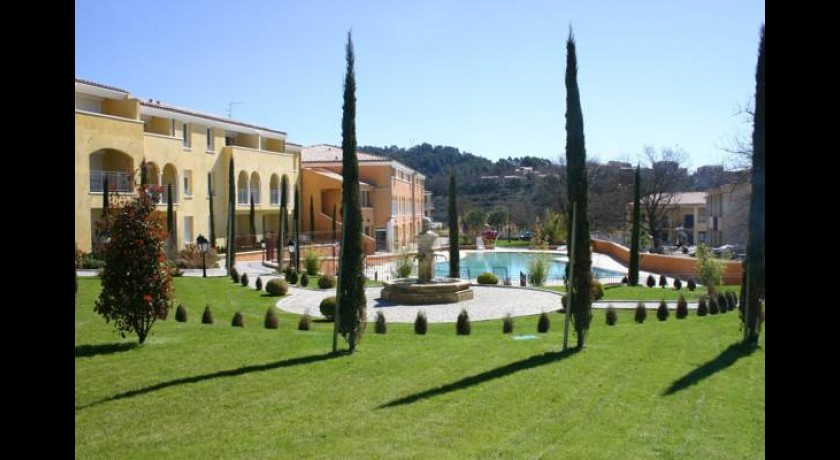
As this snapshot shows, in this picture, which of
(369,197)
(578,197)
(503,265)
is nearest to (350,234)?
(578,197)

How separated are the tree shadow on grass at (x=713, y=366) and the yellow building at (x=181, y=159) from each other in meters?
21.9

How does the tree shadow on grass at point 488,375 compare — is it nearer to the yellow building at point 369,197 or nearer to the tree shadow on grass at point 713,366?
the tree shadow on grass at point 713,366

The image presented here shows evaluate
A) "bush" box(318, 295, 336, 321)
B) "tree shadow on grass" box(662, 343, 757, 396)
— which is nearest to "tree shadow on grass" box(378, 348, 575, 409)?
"tree shadow on grass" box(662, 343, 757, 396)

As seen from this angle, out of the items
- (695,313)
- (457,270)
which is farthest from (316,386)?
(457,270)

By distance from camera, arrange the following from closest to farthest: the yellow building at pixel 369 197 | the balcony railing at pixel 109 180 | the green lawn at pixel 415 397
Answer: the green lawn at pixel 415 397
the balcony railing at pixel 109 180
the yellow building at pixel 369 197

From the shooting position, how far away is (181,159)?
38281mm

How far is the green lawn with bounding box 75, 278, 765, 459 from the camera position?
6.85 metres

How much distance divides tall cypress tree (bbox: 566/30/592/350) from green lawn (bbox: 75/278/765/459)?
0.74 m

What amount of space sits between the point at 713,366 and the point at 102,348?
10214 millimetres

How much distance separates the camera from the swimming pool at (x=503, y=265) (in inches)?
1463

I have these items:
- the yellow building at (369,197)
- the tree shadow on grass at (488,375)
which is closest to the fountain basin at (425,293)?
the tree shadow on grass at (488,375)

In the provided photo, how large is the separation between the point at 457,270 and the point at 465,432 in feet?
81.4
